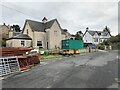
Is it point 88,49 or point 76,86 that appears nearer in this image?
point 76,86

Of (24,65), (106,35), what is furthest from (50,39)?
(106,35)

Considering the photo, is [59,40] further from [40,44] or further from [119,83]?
[119,83]

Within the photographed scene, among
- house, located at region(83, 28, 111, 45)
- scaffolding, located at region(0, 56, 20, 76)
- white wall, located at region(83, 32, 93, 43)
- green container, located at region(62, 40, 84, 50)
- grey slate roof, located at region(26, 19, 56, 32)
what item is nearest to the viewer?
scaffolding, located at region(0, 56, 20, 76)

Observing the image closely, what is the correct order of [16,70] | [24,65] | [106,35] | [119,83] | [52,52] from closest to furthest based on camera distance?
[119,83], [16,70], [24,65], [52,52], [106,35]

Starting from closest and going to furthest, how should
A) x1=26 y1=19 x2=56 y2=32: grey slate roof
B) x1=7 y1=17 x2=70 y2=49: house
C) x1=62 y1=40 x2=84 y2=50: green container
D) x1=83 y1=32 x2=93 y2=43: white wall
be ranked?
x1=62 y1=40 x2=84 y2=50: green container, x1=7 y1=17 x2=70 y2=49: house, x1=26 y1=19 x2=56 y2=32: grey slate roof, x1=83 y1=32 x2=93 y2=43: white wall

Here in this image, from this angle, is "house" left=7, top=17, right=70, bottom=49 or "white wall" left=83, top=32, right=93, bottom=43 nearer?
"house" left=7, top=17, right=70, bottom=49

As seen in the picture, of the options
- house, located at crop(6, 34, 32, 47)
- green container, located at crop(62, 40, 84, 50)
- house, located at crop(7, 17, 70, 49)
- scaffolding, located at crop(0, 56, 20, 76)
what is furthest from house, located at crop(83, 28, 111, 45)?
scaffolding, located at crop(0, 56, 20, 76)

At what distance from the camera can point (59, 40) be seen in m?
42.0

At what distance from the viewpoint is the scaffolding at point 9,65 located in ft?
43.6

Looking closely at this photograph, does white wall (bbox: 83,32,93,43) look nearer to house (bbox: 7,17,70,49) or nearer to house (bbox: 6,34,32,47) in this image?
house (bbox: 7,17,70,49)

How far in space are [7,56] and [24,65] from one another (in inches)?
76.2

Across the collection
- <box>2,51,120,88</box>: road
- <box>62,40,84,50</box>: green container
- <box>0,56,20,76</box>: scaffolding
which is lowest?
<box>2,51,120,88</box>: road

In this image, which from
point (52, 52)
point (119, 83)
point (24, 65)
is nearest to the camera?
point (119, 83)

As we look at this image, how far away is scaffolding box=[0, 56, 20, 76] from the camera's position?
523 inches
